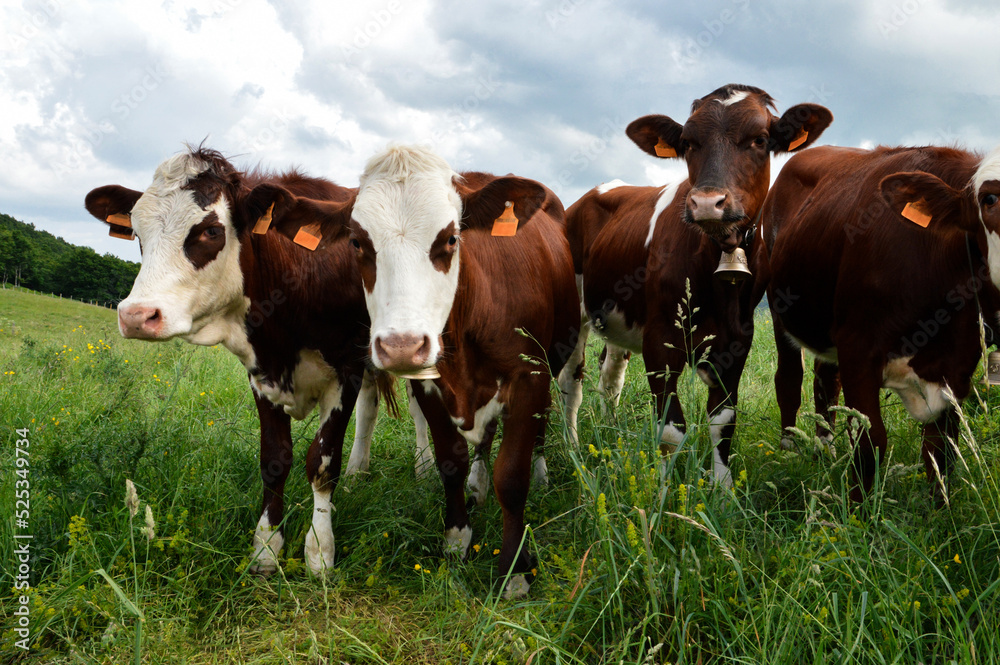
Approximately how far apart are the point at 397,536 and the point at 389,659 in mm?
1218

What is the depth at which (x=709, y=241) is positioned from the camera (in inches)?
168

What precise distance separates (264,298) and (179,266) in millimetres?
586

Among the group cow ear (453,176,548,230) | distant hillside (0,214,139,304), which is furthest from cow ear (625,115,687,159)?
distant hillside (0,214,139,304)

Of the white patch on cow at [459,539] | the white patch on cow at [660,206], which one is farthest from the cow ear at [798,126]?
the white patch on cow at [459,539]

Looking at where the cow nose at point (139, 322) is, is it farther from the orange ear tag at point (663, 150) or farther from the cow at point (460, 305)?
the orange ear tag at point (663, 150)

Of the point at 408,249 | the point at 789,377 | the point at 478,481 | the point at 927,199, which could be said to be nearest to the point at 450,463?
the point at 478,481

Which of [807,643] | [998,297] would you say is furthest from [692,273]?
[807,643]

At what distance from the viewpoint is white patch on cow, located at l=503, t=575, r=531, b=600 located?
3430mm

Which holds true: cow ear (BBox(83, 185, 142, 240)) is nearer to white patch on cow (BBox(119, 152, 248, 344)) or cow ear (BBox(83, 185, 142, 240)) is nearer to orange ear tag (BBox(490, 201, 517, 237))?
white patch on cow (BBox(119, 152, 248, 344))

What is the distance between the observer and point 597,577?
98.6 inches

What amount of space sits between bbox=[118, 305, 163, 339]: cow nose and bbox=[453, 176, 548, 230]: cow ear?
5.50ft

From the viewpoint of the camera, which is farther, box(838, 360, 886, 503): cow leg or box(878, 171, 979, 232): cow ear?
box(838, 360, 886, 503): cow leg

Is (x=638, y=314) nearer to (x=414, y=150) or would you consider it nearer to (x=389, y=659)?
(x=414, y=150)

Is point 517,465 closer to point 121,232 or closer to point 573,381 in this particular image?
point 573,381
